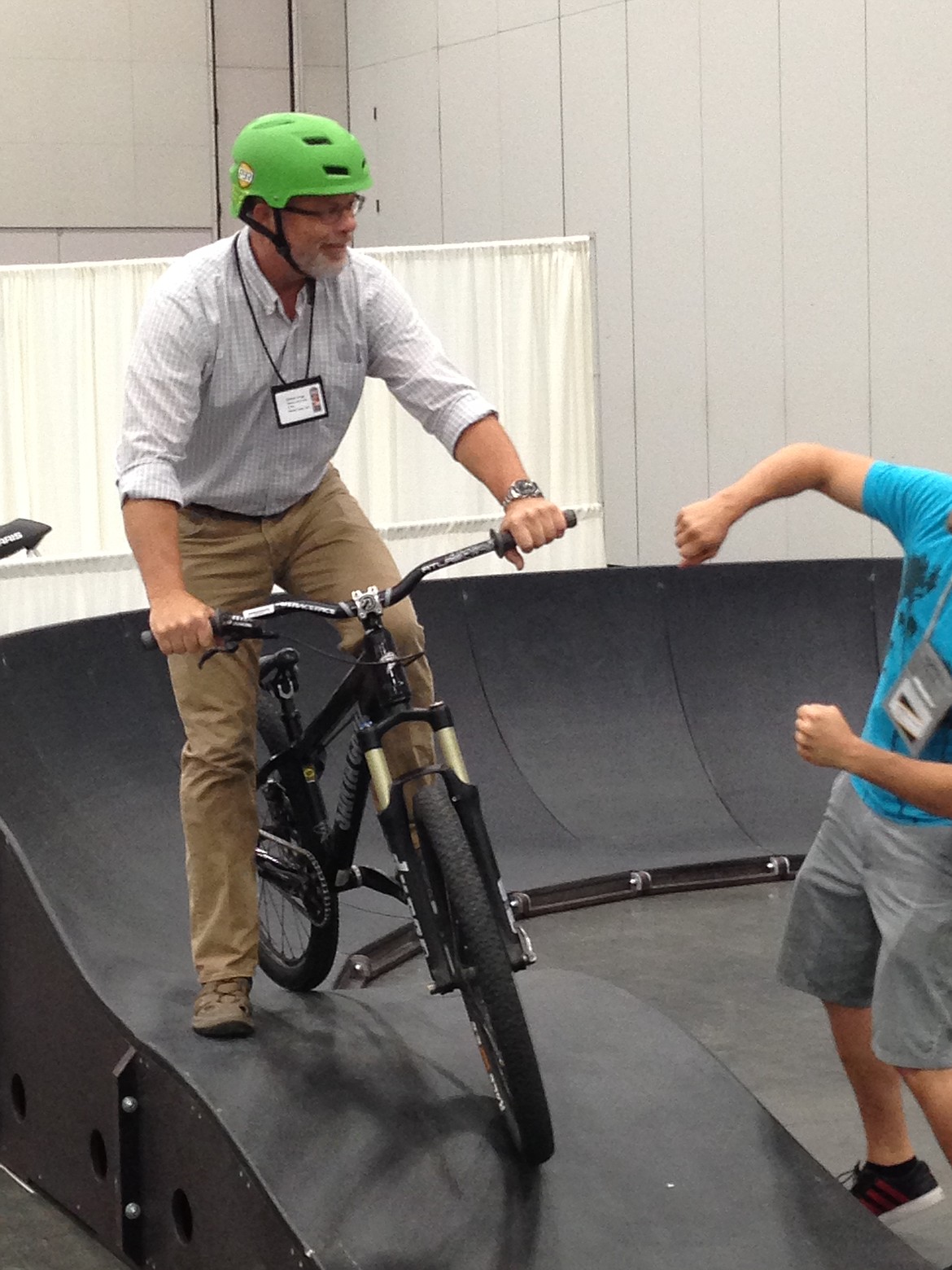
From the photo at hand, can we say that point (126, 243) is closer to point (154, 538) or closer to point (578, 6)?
point (578, 6)

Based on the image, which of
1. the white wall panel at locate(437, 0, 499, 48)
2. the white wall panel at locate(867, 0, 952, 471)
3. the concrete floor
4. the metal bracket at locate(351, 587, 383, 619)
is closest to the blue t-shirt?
the metal bracket at locate(351, 587, 383, 619)

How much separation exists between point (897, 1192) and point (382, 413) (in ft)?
15.9

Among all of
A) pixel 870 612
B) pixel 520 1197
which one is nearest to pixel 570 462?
pixel 870 612

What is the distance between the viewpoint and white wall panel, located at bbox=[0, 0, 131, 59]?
39.8 ft

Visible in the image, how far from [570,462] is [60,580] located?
2.41m

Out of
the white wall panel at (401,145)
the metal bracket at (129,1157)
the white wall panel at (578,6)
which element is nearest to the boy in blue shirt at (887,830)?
the metal bracket at (129,1157)

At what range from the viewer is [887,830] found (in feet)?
9.91

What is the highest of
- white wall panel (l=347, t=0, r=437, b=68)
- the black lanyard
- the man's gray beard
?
white wall panel (l=347, t=0, r=437, b=68)

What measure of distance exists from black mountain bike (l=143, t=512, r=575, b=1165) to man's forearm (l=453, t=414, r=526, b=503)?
0.26 meters

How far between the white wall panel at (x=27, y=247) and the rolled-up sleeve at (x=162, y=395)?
9362mm

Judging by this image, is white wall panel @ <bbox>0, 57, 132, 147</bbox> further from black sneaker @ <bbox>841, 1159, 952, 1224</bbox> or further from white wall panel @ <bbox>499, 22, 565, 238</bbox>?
black sneaker @ <bbox>841, 1159, 952, 1224</bbox>

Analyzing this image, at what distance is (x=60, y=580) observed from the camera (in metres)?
6.89

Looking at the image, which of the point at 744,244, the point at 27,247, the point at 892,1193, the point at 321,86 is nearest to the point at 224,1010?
the point at 892,1193

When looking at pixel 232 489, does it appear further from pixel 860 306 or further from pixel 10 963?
pixel 860 306
